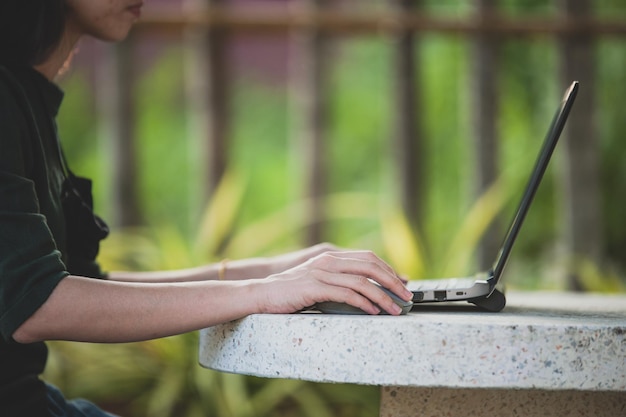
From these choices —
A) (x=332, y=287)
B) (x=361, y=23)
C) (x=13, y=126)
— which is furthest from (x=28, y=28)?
(x=361, y=23)

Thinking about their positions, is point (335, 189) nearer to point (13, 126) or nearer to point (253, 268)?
point (253, 268)

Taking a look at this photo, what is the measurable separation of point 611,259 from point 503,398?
12.9 ft

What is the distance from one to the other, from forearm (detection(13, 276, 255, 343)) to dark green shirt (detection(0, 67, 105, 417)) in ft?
0.08

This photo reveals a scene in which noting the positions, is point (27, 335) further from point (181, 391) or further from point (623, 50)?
point (623, 50)

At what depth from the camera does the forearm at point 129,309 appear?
1.21 metres

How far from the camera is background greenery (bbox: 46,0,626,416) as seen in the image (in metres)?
3.48

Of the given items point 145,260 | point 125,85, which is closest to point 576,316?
point 145,260

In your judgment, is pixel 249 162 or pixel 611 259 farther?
pixel 249 162

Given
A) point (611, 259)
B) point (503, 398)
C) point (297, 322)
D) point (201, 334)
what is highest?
point (297, 322)

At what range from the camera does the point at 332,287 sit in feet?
4.11

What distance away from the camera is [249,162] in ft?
23.2

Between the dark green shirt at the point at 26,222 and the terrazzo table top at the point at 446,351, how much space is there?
32 cm

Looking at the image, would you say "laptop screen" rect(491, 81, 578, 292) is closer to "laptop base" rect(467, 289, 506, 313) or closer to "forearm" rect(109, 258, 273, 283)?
"laptop base" rect(467, 289, 506, 313)

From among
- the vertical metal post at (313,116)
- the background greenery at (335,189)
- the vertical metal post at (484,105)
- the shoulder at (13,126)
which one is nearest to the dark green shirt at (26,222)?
the shoulder at (13,126)
